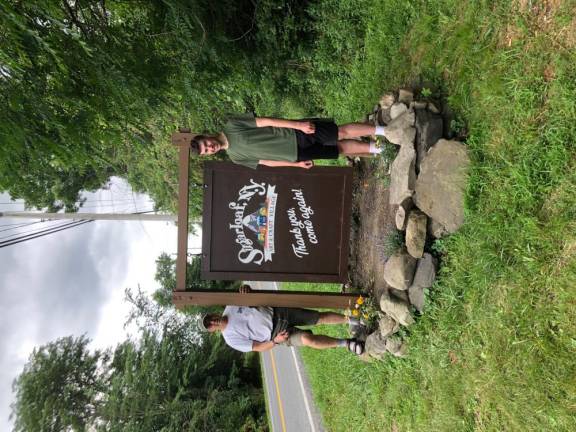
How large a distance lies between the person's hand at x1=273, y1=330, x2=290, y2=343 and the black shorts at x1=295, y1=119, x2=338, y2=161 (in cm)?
247

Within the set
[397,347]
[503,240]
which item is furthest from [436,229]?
[397,347]

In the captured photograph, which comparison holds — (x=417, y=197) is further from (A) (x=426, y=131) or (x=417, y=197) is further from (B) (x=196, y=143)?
(B) (x=196, y=143)

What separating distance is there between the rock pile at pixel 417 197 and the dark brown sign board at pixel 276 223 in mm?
869

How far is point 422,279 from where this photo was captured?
4.54 m

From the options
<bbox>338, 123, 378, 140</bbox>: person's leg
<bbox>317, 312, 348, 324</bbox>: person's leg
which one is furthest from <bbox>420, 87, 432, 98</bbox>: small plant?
<bbox>317, 312, 348, 324</bbox>: person's leg

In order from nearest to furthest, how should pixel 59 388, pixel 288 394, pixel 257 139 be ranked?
pixel 257 139 < pixel 288 394 < pixel 59 388

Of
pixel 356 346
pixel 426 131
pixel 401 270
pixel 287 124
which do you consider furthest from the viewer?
pixel 356 346

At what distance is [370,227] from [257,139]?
2.27m

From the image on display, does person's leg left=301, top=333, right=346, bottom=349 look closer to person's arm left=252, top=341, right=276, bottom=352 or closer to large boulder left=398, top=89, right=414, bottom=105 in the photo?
person's arm left=252, top=341, right=276, bottom=352

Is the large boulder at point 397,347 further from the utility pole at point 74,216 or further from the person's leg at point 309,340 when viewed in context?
the utility pole at point 74,216

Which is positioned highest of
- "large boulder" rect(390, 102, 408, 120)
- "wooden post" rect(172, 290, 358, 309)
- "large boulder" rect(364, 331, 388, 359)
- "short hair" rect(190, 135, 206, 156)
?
"large boulder" rect(390, 102, 408, 120)

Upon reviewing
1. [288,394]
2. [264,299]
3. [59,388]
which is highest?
[264,299]

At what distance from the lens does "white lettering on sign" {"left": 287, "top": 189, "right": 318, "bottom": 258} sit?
5.59m

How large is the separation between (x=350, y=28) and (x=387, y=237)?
12.3 feet
